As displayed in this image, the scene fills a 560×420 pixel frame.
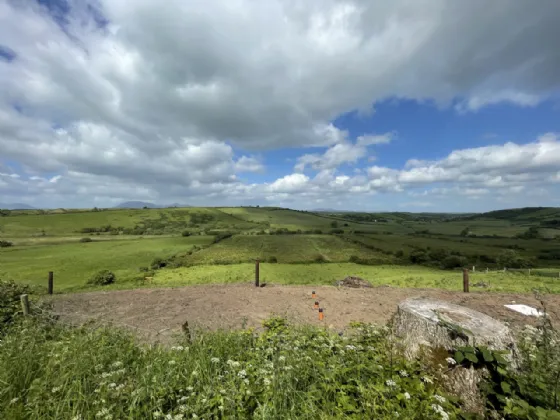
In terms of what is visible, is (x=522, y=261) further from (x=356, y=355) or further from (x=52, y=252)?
(x=52, y=252)

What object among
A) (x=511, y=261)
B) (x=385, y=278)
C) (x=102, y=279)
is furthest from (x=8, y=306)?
(x=511, y=261)

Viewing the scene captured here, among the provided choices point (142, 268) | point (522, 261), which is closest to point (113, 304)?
point (142, 268)

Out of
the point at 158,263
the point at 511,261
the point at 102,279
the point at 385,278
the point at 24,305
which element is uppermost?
the point at 24,305

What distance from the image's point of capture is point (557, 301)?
15641 mm

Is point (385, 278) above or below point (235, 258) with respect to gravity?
above

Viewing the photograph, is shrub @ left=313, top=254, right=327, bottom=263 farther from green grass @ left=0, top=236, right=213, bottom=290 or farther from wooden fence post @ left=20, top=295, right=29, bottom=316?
wooden fence post @ left=20, top=295, right=29, bottom=316

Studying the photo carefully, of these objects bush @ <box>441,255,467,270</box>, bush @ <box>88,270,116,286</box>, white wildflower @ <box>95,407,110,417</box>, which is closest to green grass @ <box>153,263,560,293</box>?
bush @ <box>88,270,116,286</box>

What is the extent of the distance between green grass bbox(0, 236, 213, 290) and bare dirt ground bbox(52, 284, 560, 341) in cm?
1791

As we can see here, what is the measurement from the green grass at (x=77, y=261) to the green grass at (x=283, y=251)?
876 centimetres

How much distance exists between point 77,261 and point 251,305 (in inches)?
1855

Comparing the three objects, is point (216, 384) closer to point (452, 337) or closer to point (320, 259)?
point (452, 337)

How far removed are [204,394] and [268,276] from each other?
3132 cm

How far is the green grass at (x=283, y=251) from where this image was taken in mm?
56062

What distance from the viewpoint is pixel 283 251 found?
6544cm
